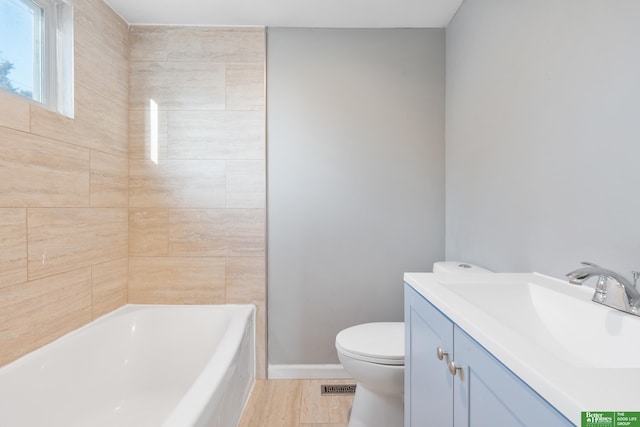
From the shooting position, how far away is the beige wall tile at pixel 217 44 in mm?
2199

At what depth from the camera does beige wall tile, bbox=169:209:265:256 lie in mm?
2223

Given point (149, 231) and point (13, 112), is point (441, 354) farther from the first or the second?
point (149, 231)

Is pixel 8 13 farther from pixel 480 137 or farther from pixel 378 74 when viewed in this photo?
pixel 480 137

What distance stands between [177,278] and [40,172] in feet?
3.23

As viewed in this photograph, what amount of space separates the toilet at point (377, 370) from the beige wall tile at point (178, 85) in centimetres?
162

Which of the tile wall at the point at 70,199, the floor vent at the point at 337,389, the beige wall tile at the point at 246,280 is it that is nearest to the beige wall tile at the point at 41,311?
the tile wall at the point at 70,199

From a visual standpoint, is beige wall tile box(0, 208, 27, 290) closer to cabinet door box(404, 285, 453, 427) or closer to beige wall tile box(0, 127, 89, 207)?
beige wall tile box(0, 127, 89, 207)

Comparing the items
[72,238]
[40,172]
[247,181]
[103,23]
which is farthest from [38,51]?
[247,181]

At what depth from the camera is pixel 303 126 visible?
2225mm

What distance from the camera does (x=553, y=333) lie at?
0.98 meters

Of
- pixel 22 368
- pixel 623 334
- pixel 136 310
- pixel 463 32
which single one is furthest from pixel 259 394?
pixel 463 32

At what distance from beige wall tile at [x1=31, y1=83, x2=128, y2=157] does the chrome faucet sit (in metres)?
1.98

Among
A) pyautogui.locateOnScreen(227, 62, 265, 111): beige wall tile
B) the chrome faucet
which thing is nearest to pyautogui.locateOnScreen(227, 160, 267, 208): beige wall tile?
pyautogui.locateOnScreen(227, 62, 265, 111): beige wall tile

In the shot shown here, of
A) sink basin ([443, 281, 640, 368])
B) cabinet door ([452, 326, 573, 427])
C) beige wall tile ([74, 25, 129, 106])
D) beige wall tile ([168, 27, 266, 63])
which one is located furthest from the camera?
beige wall tile ([168, 27, 266, 63])
